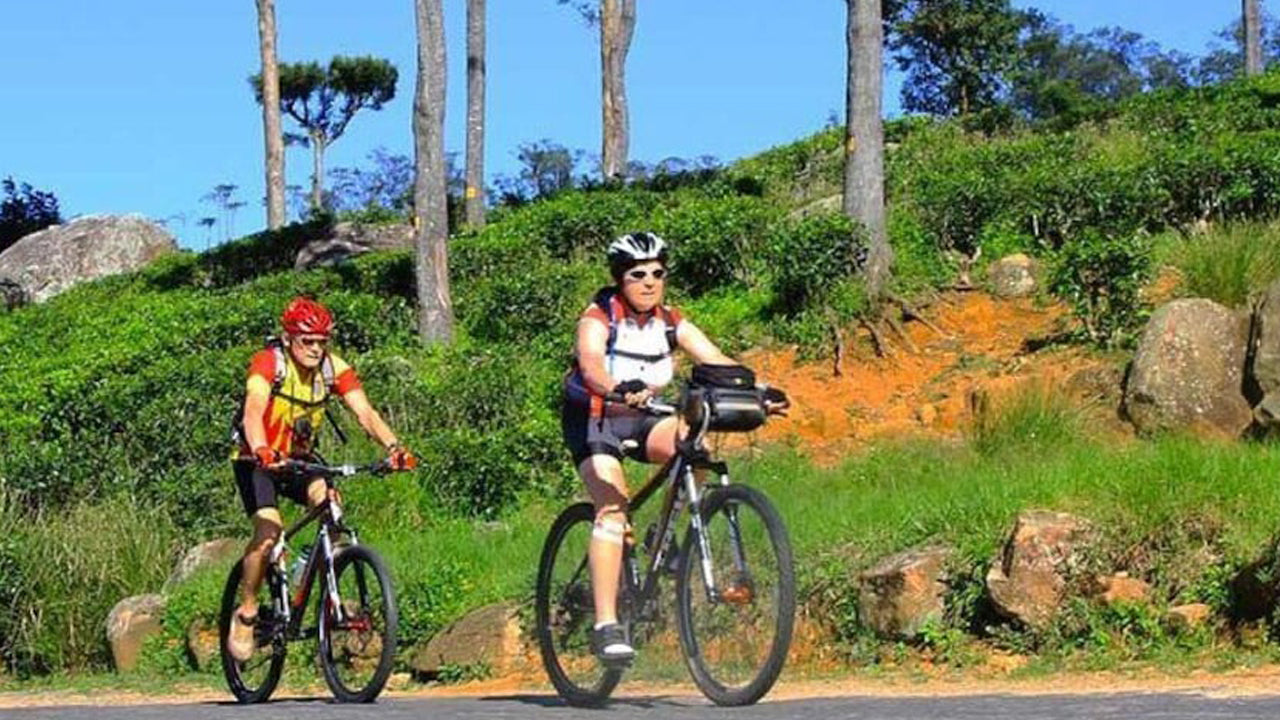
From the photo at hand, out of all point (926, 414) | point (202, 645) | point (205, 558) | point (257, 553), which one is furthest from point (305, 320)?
point (926, 414)

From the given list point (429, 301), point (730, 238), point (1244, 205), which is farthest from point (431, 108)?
point (1244, 205)

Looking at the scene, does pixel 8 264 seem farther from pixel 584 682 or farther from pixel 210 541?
pixel 584 682

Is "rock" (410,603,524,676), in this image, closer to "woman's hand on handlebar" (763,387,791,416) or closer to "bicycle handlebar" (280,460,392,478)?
"bicycle handlebar" (280,460,392,478)

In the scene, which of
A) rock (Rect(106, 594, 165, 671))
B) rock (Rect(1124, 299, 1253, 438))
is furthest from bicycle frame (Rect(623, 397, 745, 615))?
rock (Rect(106, 594, 165, 671))

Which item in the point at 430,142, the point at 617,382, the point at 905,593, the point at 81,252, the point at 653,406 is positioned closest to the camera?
the point at 653,406

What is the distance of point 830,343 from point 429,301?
5930mm

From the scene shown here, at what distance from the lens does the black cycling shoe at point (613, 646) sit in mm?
8594

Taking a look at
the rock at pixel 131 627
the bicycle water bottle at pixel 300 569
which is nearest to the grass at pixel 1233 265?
the rock at pixel 131 627

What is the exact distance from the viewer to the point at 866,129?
20.7 m

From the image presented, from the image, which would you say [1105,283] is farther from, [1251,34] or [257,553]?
[1251,34]

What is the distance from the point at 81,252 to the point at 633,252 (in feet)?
107

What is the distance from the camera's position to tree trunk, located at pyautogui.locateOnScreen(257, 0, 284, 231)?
35625 mm

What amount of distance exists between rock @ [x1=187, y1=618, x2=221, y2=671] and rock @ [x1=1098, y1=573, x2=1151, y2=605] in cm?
666

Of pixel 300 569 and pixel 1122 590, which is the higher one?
pixel 300 569
